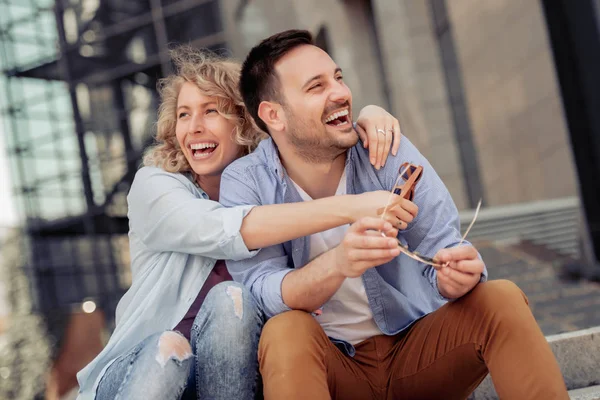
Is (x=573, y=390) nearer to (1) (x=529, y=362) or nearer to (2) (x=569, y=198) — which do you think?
(1) (x=529, y=362)

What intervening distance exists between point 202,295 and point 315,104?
0.88m

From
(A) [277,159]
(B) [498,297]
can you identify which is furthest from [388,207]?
(A) [277,159]

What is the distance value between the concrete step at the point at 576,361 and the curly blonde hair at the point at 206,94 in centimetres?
148

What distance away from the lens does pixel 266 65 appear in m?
2.69

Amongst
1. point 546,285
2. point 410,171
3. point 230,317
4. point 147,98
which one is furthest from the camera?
point 147,98

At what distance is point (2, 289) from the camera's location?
16.3m

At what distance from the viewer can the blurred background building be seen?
14.0 m

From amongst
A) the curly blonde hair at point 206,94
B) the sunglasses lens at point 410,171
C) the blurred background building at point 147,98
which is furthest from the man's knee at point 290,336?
the blurred background building at point 147,98

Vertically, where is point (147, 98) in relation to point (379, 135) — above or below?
above

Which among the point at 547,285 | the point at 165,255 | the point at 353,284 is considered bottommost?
the point at 547,285

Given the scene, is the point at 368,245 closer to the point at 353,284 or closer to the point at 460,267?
the point at 460,267

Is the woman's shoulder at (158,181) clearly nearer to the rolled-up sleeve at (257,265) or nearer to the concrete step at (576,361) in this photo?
the rolled-up sleeve at (257,265)

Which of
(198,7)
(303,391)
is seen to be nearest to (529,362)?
(303,391)

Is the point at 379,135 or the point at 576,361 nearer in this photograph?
the point at 379,135
